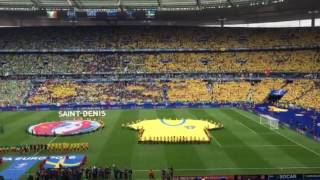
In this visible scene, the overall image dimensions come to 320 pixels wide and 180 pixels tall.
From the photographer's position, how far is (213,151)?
37.2 m

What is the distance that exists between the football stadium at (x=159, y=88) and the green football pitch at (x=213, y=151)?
0.12 metres

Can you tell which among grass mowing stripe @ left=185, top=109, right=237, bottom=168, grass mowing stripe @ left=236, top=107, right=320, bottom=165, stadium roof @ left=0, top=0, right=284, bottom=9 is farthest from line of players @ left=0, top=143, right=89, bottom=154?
stadium roof @ left=0, top=0, right=284, bottom=9

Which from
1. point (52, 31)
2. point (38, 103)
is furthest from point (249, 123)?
point (52, 31)

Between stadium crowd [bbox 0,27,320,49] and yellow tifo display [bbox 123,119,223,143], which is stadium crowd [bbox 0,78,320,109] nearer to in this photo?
stadium crowd [bbox 0,27,320,49]

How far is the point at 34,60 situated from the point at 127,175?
70.1m

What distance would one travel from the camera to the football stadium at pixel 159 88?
34469 mm

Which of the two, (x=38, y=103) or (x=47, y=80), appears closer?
(x=38, y=103)

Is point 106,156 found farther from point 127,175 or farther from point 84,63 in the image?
point 84,63

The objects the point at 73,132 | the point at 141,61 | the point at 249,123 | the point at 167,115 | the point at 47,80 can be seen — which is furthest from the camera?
the point at 141,61

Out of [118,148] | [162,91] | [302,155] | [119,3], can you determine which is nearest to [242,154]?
[302,155]

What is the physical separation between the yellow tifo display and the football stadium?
232mm

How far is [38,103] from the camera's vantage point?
77438 mm

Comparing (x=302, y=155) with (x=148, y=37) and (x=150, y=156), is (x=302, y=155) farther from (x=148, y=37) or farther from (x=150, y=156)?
(x=148, y=37)

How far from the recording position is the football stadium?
113ft
